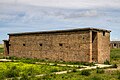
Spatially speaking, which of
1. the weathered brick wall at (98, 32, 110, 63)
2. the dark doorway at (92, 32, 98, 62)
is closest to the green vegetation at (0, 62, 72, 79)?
the dark doorway at (92, 32, 98, 62)

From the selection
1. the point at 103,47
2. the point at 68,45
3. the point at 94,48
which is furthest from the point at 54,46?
the point at 103,47

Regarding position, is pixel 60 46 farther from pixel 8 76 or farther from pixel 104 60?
pixel 8 76

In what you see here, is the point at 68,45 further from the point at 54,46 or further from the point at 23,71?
the point at 23,71

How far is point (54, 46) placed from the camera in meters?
32.5

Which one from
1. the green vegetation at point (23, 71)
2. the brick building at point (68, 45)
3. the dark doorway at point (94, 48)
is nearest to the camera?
the green vegetation at point (23, 71)

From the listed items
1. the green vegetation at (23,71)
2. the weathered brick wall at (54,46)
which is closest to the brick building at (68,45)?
the weathered brick wall at (54,46)

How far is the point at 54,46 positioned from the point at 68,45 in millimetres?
2130

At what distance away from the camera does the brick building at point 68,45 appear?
2972 cm

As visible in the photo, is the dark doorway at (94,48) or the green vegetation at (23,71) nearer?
the green vegetation at (23,71)

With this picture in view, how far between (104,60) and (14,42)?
509 inches

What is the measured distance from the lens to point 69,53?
3083 cm

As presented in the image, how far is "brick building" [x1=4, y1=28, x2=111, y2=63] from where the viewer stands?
29.7 metres

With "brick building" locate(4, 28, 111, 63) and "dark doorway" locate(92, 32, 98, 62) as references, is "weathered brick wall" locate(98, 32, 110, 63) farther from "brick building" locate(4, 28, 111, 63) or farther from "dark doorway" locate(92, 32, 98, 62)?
"dark doorway" locate(92, 32, 98, 62)

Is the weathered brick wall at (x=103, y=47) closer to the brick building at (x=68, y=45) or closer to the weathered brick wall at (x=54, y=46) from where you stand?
the brick building at (x=68, y=45)
